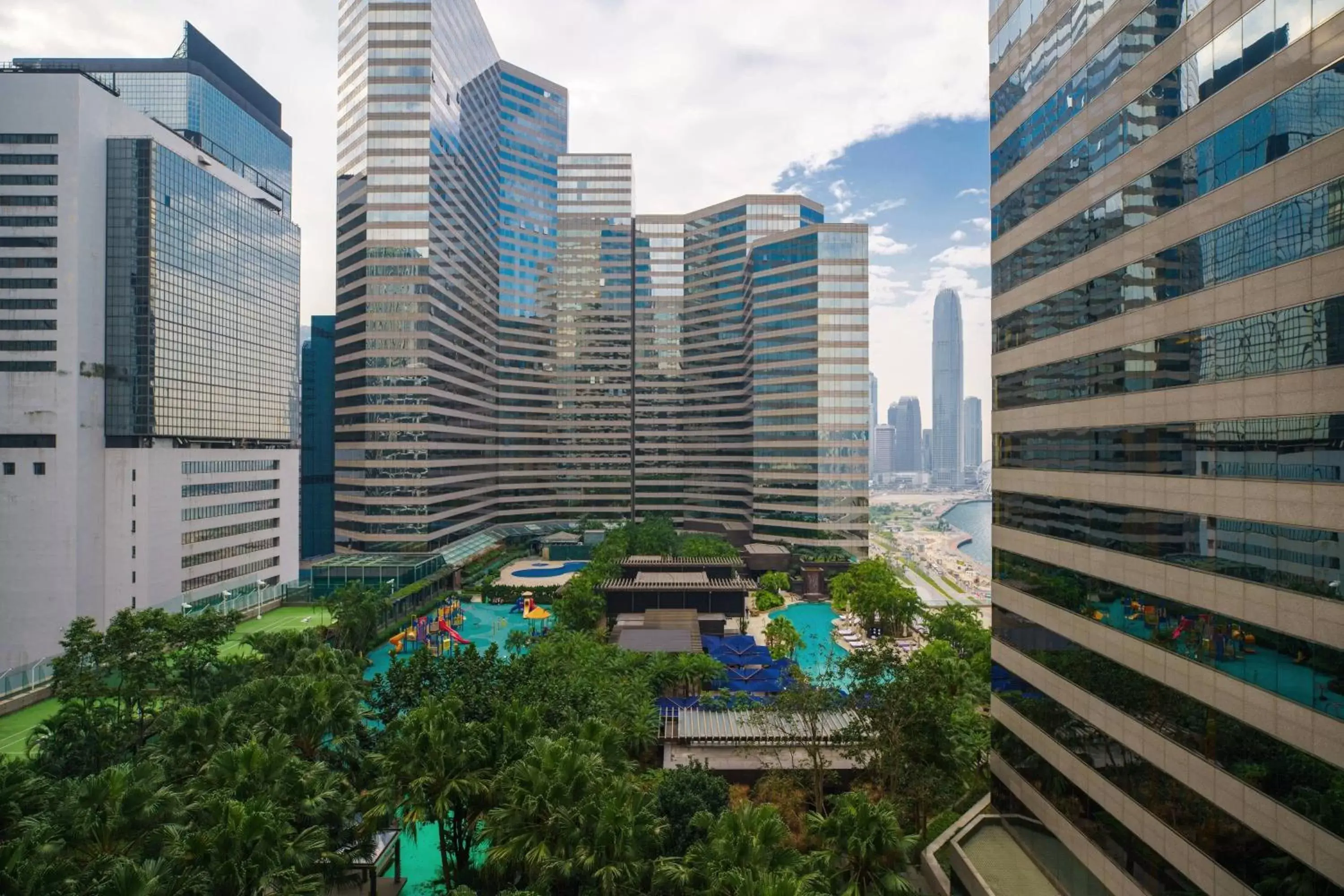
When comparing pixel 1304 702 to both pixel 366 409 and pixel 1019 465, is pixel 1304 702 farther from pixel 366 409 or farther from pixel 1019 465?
pixel 366 409

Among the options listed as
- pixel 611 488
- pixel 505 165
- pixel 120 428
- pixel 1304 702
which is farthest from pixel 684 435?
pixel 1304 702

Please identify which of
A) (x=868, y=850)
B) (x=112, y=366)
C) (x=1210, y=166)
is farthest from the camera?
(x=112, y=366)

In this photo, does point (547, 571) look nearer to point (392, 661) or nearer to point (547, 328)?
Answer: point (547, 328)

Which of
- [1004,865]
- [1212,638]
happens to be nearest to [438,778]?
[1004,865]

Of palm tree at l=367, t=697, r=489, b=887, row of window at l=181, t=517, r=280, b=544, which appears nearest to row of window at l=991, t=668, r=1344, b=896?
palm tree at l=367, t=697, r=489, b=887

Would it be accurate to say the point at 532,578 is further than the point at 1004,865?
Yes

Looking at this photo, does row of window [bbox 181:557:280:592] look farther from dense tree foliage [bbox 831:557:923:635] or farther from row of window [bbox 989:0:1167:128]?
row of window [bbox 989:0:1167:128]
